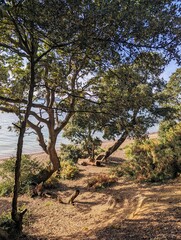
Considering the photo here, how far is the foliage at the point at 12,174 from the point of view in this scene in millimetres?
8711

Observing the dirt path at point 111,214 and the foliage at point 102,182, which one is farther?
the foliage at point 102,182

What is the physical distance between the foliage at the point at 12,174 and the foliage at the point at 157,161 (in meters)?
3.96

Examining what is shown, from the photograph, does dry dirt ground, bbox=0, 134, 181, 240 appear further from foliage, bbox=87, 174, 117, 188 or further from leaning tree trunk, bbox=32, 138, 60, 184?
A: leaning tree trunk, bbox=32, 138, 60, 184

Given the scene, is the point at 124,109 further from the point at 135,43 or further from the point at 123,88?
the point at 135,43

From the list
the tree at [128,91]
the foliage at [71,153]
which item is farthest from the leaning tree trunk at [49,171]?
the foliage at [71,153]

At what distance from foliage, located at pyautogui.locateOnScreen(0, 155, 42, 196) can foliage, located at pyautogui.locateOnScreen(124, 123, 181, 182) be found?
3959 millimetres

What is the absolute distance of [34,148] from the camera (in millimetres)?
23516

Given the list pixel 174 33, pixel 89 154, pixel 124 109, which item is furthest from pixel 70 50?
pixel 89 154

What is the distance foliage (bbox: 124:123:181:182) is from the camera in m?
7.50

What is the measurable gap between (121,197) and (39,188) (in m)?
3.15

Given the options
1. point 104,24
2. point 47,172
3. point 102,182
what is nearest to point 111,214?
point 102,182

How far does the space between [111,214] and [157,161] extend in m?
2.93

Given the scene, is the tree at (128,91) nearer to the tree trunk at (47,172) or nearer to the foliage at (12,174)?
the tree trunk at (47,172)

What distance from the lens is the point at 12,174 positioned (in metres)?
9.60
